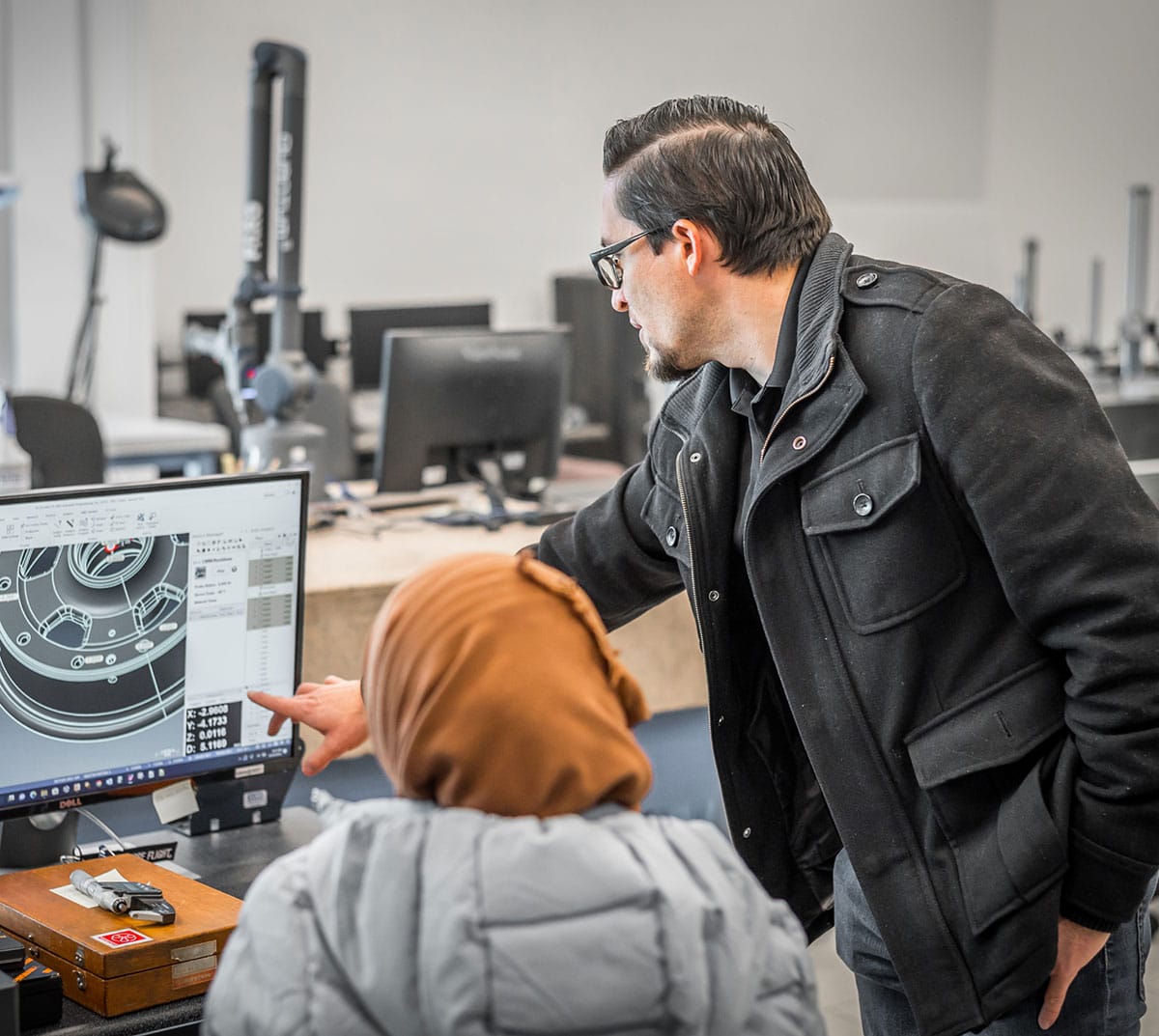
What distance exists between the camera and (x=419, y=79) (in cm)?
651

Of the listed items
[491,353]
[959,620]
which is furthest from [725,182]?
[491,353]

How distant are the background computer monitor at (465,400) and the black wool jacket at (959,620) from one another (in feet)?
6.17

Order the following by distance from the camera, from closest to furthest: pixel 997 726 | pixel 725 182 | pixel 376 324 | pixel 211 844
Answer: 1. pixel 997 726
2. pixel 725 182
3. pixel 211 844
4. pixel 376 324

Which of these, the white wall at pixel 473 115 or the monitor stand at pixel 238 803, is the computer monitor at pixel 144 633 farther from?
the white wall at pixel 473 115

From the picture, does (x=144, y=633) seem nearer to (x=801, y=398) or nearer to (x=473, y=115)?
(x=801, y=398)

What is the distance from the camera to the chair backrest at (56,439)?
2.82 m

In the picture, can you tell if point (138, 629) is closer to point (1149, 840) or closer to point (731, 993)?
point (731, 993)

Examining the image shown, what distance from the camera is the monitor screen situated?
1.53 m

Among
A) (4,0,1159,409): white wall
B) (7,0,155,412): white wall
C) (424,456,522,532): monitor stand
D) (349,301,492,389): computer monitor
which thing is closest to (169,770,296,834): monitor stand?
(424,456,522,532): monitor stand

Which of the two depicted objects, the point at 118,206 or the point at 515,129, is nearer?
the point at 118,206

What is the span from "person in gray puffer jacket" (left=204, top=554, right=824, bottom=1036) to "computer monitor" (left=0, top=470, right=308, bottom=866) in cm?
65

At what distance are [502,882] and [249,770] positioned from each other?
841 millimetres

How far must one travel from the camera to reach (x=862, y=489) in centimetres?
140

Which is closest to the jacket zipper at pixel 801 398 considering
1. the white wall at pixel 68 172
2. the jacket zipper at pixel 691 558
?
the jacket zipper at pixel 691 558
